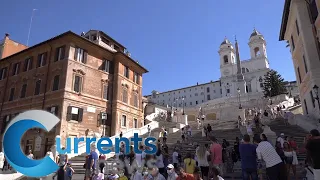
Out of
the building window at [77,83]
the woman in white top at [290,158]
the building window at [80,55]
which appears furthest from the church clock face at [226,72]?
the woman in white top at [290,158]

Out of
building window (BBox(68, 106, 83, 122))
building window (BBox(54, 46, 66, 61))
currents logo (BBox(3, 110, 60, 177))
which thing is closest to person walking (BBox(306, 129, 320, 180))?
currents logo (BBox(3, 110, 60, 177))

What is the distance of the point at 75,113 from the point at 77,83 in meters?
3.44

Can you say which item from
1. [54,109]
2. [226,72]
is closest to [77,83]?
[54,109]

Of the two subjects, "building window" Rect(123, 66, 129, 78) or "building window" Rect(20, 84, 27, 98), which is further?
"building window" Rect(123, 66, 129, 78)

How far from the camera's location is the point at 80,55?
89.0ft

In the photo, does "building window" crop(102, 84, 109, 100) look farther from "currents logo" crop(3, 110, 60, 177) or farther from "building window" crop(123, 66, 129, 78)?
"currents logo" crop(3, 110, 60, 177)

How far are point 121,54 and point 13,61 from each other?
14209 millimetres

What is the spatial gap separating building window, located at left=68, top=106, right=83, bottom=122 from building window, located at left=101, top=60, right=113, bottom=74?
6.60 metres

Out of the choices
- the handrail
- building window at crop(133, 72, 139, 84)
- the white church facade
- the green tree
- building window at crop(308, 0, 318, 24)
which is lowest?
the handrail

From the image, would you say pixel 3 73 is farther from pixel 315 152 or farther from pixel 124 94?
pixel 315 152

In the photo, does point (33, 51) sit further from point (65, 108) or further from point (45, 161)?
point (45, 161)

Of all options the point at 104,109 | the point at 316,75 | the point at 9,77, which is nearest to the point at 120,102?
the point at 104,109

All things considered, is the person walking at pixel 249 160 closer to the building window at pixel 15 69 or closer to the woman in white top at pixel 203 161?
the woman in white top at pixel 203 161

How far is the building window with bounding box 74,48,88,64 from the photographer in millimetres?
26631
